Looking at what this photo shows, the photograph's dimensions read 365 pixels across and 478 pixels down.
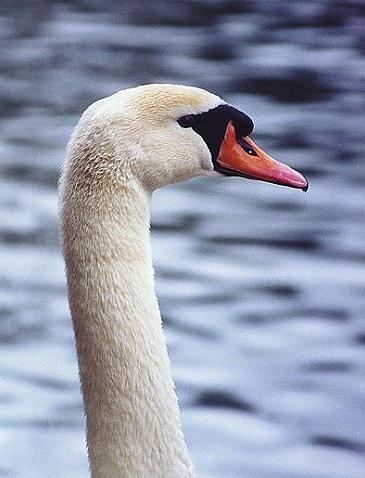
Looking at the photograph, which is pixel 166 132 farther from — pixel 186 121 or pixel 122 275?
pixel 122 275

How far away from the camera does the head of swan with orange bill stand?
9.89 ft

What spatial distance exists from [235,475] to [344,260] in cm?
199

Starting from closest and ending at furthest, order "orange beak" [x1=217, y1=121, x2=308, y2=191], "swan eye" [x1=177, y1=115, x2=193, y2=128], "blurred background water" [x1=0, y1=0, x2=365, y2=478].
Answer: "swan eye" [x1=177, y1=115, x2=193, y2=128] → "orange beak" [x1=217, y1=121, x2=308, y2=191] → "blurred background water" [x1=0, y1=0, x2=365, y2=478]

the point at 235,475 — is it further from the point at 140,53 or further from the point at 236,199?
the point at 140,53

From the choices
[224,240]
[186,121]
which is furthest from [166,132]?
[224,240]

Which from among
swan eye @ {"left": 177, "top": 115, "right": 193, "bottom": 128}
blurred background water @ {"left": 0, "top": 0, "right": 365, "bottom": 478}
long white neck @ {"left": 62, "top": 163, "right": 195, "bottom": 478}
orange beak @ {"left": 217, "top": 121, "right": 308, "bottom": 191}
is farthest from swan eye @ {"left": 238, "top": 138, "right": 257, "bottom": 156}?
blurred background water @ {"left": 0, "top": 0, "right": 365, "bottom": 478}

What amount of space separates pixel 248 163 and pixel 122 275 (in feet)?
1.60

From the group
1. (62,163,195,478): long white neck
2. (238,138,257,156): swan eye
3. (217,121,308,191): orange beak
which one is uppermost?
(238,138,257,156): swan eye

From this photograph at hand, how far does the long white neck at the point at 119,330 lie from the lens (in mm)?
2846

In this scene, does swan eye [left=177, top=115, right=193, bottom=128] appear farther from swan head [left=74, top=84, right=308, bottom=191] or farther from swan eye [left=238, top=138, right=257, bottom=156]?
swan eye [left=238, top=138, right=257, bottom=156]

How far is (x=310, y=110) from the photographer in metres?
8.55

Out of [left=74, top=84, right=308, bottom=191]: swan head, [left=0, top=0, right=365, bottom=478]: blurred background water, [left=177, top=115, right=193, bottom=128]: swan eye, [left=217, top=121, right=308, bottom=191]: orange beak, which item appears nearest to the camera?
[left=74, top=84, right=308, bottom=191]: swan head

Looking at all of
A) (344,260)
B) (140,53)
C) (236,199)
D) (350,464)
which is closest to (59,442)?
(350,464)

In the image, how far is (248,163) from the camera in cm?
321
